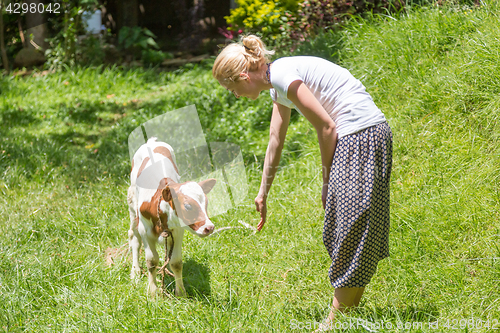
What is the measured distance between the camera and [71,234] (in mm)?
3910

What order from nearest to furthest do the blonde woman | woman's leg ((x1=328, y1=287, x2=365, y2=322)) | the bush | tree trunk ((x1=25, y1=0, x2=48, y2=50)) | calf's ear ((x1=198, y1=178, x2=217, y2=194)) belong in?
1. the blonde woman
2. woman's leg ((x1=328, y1=287, x2=365, y2=322))
3. calf's ear ((x1=198, y1=178, x2=217, y2=194))
4. the bush
5. tree trunk ((x1=25, y1=0, x2=48, y2=50))

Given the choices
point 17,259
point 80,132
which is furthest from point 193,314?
point 80,132

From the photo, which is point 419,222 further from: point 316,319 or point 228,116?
point 228,116

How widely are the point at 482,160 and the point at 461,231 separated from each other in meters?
0.80

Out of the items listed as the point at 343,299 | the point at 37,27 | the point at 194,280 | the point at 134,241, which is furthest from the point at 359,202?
the point at 37,27

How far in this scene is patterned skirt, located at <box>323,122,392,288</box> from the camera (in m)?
2.16

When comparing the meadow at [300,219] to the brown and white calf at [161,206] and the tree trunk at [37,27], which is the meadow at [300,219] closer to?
the brown and white calf at [161,206]

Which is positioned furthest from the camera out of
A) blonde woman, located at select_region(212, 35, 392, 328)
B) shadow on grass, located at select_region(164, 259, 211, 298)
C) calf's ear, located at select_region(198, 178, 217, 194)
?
shadow on grass, located at select_region(164, 259, 211, 298)

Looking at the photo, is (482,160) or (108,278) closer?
(108,278)

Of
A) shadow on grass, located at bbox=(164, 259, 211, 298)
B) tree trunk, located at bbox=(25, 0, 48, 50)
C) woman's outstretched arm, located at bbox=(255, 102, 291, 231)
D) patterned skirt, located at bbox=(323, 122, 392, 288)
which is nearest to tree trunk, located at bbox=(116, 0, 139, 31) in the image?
tree trunk, located at bbox=(25, 0, 48, 50)

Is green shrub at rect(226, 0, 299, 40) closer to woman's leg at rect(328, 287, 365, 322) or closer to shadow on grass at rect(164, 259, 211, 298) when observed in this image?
shadow on grass at rect(164, 259, 211, 298)

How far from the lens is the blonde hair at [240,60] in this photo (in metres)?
2.21

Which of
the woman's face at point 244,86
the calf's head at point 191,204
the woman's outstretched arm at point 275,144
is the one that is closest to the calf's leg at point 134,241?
the calf's head at point 191,204

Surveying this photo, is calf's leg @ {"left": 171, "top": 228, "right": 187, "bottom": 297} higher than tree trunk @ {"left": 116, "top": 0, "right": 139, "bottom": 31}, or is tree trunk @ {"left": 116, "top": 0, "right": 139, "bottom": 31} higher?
tree trunk @ {"left": 116, "top": 0, "right": 139, "bottom": 31}
